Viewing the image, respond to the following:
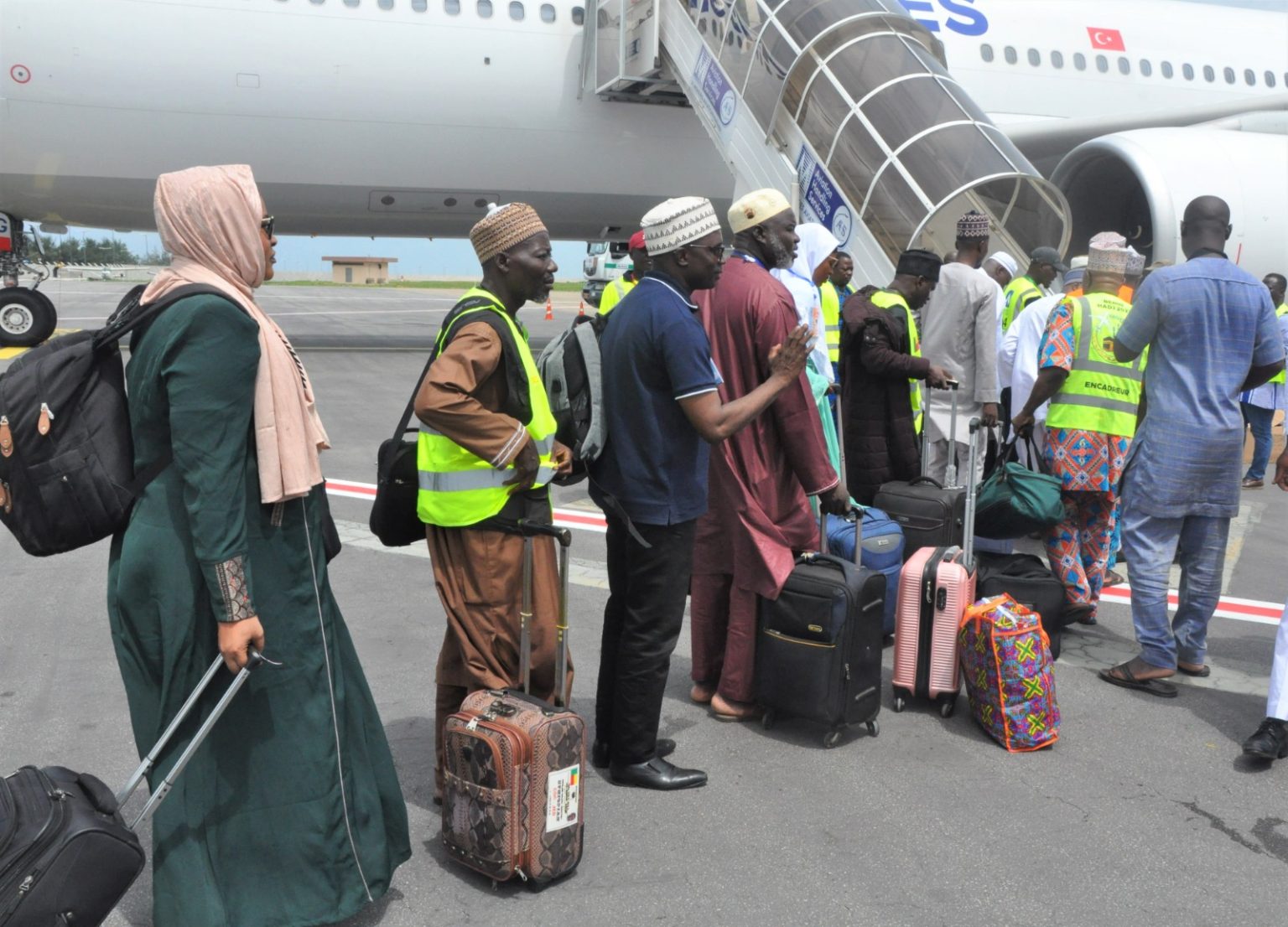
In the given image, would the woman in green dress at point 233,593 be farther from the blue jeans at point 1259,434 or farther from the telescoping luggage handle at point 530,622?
the blue jeans at point 1259,434

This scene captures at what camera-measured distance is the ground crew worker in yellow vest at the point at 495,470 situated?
2.95 meters

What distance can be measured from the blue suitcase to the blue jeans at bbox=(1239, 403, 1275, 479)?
496 centimetres

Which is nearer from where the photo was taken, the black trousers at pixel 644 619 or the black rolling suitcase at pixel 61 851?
the black rolling suitcase at pixel 61 851

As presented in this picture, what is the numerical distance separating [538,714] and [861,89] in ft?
26.5

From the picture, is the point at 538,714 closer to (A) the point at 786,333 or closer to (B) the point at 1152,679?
(A) the point at 786,333

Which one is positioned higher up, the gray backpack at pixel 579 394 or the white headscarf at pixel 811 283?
the white headscarf at pixel 811 283

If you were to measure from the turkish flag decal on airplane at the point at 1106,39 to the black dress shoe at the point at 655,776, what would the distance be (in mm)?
13689

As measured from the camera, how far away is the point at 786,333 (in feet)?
12.3

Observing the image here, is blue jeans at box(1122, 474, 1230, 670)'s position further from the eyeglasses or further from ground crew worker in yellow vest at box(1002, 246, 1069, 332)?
ground crew worker in yellow vest at box(1002, 246, 1069, 332)

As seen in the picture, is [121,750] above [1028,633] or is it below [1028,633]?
below

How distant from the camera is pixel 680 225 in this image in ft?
10.9

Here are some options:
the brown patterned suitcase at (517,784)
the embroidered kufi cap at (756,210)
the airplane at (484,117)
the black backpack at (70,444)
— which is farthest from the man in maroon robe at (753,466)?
the airplane at (484,117)

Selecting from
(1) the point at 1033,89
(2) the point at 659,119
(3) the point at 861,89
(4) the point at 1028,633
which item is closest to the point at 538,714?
(4) the point at 1028,633

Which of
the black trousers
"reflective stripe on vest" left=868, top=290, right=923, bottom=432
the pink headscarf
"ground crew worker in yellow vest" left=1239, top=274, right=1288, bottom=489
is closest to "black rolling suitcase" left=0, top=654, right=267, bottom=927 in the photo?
the pink headscarf
